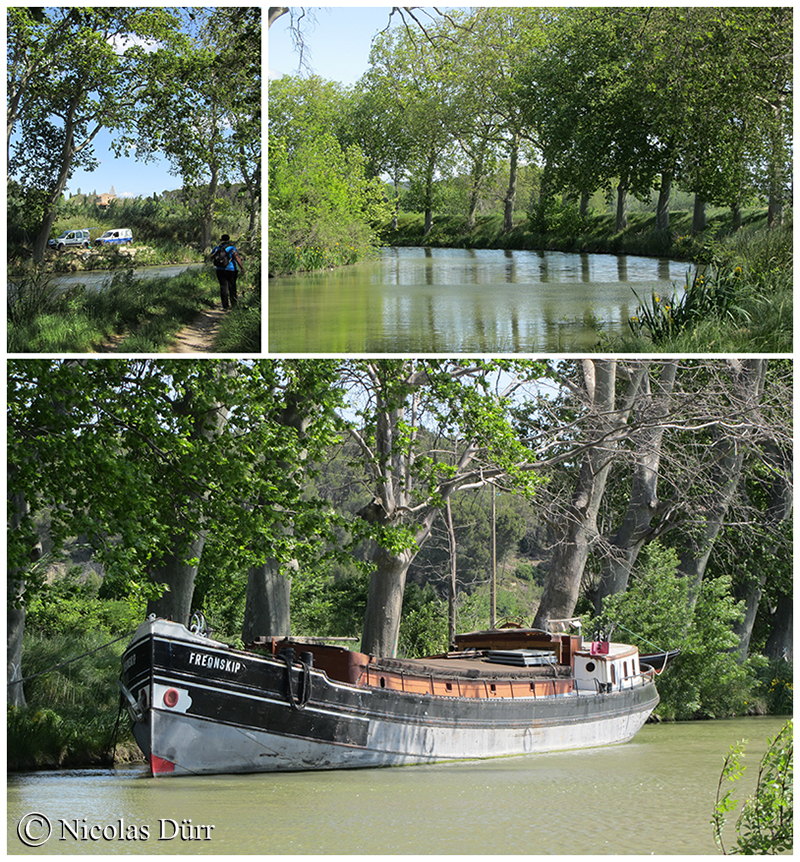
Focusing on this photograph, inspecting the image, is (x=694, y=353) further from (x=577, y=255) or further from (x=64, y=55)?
(x=64, y=55)

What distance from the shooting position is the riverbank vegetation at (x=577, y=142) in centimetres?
1078

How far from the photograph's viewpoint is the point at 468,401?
14.7 meters

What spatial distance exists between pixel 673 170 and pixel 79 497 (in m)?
7.72

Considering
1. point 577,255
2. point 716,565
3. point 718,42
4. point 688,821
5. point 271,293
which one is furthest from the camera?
point 716,565

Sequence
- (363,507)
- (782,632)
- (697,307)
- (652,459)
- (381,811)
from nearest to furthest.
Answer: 1. (381,811)
2. (697,307)
3. (363,507)
4. (652,459)
5. (782,632)

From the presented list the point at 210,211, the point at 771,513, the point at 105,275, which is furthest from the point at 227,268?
the point at 771,513

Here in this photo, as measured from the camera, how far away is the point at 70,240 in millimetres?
10633

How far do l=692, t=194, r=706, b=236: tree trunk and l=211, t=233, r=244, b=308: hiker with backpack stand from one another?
5248 millimetres

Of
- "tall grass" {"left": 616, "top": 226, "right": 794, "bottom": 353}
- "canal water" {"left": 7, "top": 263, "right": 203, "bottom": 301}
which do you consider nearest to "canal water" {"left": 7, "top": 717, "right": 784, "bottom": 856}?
"tall grass" {"left": 616, "top": 226, "right": 794, "bottom": 353}

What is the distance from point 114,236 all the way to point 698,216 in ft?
21.7

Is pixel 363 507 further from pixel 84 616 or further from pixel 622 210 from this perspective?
pixel 622 210

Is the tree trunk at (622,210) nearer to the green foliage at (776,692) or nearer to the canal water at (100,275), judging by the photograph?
the canal water at (100,275)

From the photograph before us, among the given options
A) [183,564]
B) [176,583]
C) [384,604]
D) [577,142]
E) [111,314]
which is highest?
[577,142]

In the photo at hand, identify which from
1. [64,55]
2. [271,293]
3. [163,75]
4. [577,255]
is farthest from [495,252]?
[64,55]
